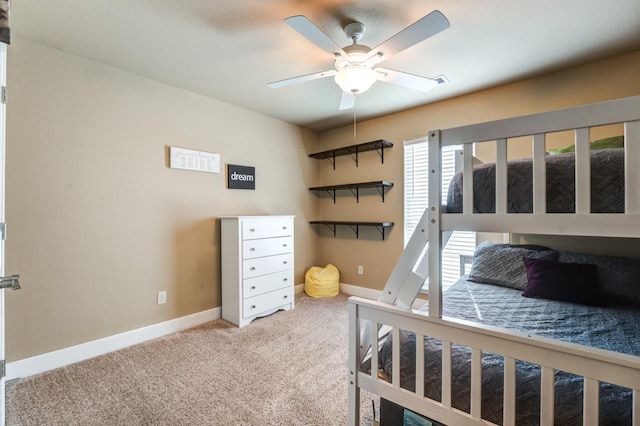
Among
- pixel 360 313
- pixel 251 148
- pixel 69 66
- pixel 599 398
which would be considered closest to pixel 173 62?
pixel 69 66

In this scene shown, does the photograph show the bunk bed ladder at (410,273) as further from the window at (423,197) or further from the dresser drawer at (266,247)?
the window at (423,197)

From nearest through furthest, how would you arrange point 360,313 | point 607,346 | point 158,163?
point 607,346
point 360,313
point 158,163

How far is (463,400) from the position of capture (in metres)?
1.04

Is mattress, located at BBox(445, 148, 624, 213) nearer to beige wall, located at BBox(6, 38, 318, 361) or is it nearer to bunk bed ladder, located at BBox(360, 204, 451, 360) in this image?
bunk bed ladder, located at BBox(360, 204, 451, 360)

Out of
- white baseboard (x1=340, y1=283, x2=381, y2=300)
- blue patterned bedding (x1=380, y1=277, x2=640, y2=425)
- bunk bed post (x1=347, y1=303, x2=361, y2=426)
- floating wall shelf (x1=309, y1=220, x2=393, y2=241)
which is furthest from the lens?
white baseboard (x1=340, y1=283, x2=381, y2=300)

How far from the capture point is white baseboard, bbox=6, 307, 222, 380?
1921 mm

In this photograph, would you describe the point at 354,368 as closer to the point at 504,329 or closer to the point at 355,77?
the point at 504,329

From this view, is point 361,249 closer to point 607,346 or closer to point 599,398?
point 607,346

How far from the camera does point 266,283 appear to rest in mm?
2979

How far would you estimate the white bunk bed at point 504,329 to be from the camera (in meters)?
0.77

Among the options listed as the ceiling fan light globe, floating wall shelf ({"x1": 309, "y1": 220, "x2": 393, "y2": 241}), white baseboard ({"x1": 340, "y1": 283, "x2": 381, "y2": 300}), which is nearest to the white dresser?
floating wall shelf ({"x1": 309, "y1": 220, "x2": 393, "y2": 241})

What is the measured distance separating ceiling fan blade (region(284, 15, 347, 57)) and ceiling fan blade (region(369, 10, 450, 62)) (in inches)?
9.9

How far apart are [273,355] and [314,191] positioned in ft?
8.12

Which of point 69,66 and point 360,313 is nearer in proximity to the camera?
point 360,313
